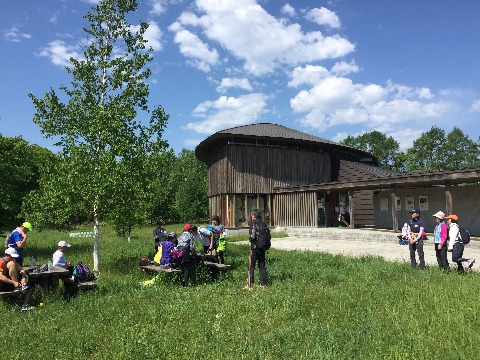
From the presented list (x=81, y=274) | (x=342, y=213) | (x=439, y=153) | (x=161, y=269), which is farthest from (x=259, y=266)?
(x=439, y=153)

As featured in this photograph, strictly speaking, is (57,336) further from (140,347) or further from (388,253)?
(388,253)

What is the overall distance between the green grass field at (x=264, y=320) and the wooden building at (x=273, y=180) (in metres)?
18.1

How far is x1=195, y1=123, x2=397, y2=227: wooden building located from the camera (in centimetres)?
2742

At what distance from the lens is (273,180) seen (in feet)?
94.7

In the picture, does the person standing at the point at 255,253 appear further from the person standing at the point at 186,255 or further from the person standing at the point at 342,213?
the person standing at the point at 342,213

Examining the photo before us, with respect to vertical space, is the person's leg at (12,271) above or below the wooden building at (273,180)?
below

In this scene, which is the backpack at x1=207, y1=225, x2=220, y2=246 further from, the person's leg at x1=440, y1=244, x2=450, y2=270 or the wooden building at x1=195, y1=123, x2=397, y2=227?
the wooden building at x1=195, y1=123, x2=397, y2=227

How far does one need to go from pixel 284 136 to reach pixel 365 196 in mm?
8056

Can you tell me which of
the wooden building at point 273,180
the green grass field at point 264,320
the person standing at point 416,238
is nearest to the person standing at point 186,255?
the green grass field at point 264,320

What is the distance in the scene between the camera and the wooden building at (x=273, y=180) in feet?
90.0

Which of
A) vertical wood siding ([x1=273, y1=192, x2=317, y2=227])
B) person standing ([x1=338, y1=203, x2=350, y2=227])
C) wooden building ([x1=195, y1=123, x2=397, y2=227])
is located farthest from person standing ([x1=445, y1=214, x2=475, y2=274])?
person standing ([x1=338, y1=203, x2=350, y2=227])

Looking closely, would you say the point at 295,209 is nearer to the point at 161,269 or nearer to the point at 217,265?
the point at 217,265

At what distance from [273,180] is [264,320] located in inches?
909

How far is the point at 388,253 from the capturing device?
14609mm
